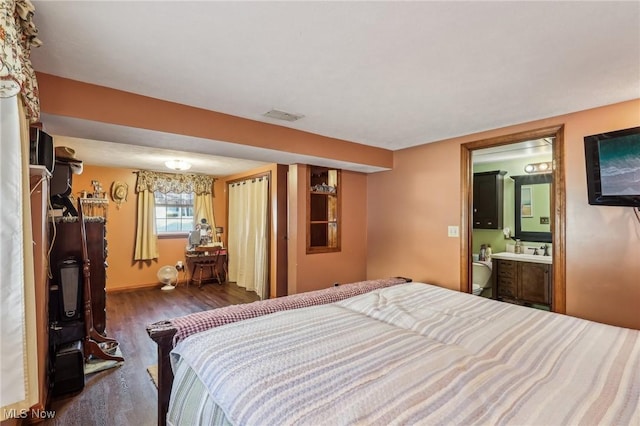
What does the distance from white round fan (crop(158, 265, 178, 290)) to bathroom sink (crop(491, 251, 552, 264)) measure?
529 cm

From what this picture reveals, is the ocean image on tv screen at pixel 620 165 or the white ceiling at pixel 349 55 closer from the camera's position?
the white ceiling at pixel 349 55

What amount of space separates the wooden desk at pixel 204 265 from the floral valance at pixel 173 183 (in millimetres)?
1221

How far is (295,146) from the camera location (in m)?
2.86

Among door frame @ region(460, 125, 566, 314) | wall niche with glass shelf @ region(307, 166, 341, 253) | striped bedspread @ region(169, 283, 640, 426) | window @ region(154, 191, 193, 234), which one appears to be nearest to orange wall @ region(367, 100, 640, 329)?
door frame @ region(460, 125, 566, 314)

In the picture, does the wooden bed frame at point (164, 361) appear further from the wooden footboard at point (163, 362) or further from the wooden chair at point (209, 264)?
the wooden chair at point (209, 264)

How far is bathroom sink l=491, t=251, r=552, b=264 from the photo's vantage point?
3656 mm

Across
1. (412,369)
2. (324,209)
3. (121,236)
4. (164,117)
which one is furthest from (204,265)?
(412,369)

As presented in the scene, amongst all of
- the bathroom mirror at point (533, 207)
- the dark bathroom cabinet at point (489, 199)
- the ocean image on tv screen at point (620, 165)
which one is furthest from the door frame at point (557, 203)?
the bathroom mirror at point (533, 207)

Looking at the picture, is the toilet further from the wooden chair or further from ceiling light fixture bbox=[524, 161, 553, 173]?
the wooden chair

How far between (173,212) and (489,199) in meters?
5.60

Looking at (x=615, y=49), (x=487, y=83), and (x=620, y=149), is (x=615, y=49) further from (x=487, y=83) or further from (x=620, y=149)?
(x=620, y=149)

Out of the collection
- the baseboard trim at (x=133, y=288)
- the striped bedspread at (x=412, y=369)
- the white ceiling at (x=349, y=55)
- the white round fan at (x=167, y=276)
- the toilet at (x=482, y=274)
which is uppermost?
the white ceiling at (x=349, y=55)

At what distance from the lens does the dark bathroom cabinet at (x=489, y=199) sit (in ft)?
13.8

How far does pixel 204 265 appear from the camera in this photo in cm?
555
